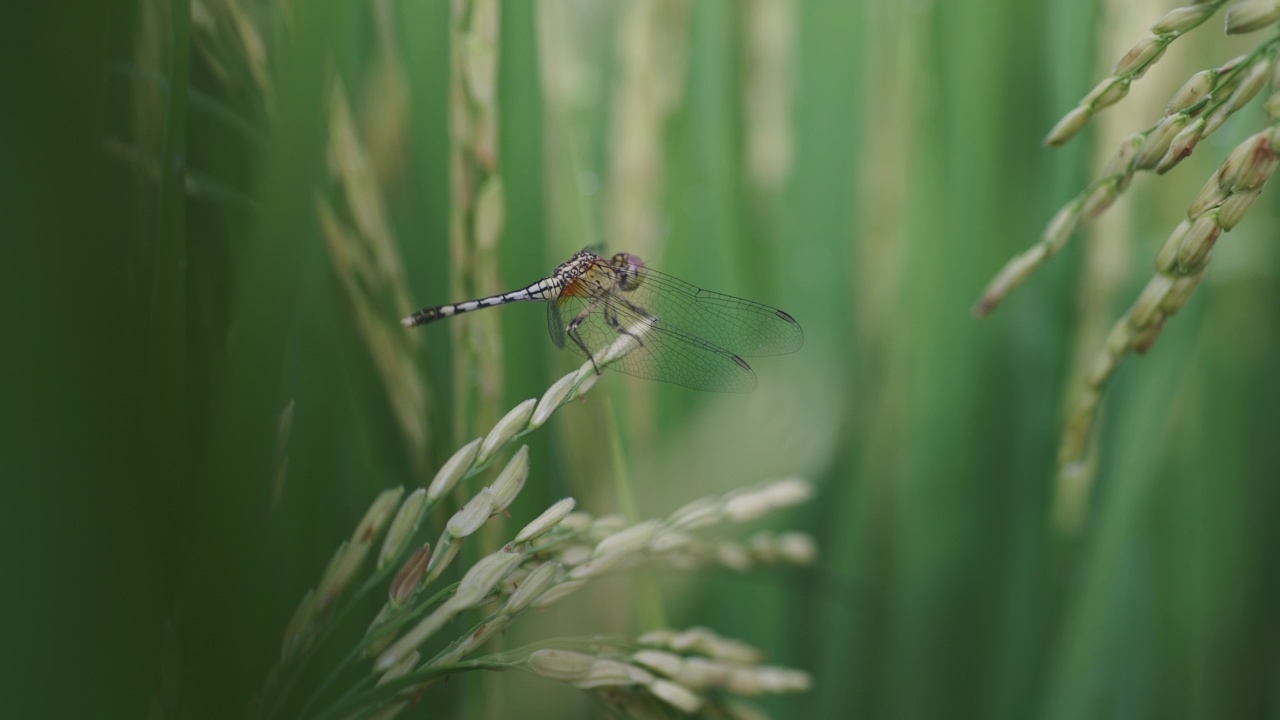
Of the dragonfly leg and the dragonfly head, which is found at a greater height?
the dragonfly head

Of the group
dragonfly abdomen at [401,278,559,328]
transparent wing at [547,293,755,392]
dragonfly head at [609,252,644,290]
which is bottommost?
transparent wing at [547,293,755,392]

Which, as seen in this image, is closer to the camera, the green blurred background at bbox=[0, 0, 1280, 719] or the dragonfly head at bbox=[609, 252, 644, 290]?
the green blurred background at bbox=[0, 0, 1280, 719]

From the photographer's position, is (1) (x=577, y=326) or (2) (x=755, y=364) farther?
(2) (x=755, y=364)

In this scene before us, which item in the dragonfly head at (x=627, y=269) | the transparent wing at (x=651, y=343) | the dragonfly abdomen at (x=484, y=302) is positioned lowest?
the transparent wing at (x=651, y=343)

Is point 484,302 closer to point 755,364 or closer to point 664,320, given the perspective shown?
point 664,320

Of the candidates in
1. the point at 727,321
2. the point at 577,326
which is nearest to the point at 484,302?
the point at 577,326

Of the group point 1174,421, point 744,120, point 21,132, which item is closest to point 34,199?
point 21,132

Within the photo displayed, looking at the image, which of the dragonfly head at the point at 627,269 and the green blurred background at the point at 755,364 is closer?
the green blurred background at the point at 755,364
